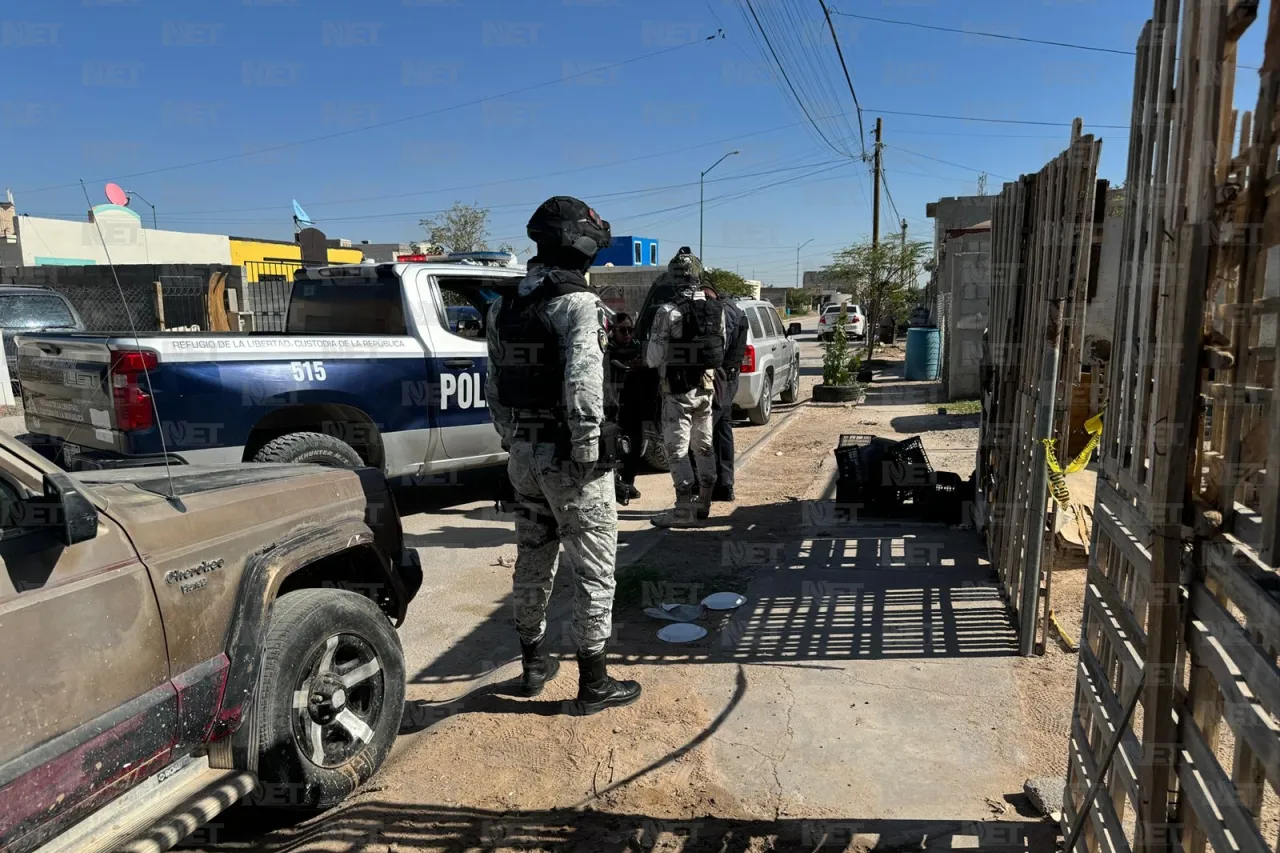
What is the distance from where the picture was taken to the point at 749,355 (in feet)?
34.3

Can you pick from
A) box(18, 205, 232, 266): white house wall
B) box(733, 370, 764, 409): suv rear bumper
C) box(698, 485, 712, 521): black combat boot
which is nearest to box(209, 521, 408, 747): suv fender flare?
box(698, 485, 712, 521): black combat boot

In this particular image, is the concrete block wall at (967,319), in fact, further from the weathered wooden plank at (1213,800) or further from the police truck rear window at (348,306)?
the weathered wooden plank at (1213,800)

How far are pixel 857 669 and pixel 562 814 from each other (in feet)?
5.60

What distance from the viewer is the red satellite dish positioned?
2365 millimetres

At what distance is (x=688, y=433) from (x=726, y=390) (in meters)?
0.62

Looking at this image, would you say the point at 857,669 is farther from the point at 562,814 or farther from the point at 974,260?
the point at 974,260

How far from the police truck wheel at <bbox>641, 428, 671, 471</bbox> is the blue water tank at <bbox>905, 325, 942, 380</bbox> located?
33.9ft

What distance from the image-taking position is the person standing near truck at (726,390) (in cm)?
643

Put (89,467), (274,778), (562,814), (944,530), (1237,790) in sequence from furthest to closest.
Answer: (944,530) < (89,467) < (562,814) < (274,778) < (1237,790)

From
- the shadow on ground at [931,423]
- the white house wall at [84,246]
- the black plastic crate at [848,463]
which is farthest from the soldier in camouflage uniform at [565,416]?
the white house wall at [84,246]

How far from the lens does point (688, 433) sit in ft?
20.9

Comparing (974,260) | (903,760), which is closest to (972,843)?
(903,760)

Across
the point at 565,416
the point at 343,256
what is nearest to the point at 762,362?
the point at 565,416

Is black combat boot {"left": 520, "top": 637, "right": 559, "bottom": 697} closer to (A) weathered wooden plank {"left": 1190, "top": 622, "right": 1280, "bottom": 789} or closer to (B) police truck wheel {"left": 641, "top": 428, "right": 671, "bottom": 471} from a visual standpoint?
(A) weathered wooden plank {"left": 1190, "top": 622, "right": 1280, "bottom": 789}
